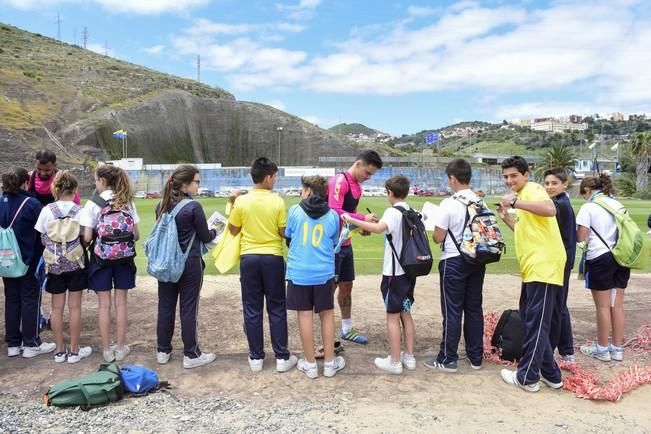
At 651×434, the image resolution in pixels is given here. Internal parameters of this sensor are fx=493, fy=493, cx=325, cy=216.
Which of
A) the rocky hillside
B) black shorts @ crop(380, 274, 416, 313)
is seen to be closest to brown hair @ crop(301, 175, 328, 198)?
black shorts @ crop(380, 274, 416, 313)

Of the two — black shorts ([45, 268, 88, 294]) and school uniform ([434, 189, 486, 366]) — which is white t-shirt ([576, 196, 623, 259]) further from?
black shorts ([45, 268, 88, 294])

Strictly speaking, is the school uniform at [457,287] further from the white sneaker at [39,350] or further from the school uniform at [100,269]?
the white sneaker at [39,350]

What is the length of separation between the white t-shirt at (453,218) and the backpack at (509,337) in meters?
1.12

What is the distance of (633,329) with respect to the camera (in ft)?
19.9


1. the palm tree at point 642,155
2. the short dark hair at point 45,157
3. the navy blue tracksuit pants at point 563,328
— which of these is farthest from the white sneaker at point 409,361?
the palm tree at point 642,155

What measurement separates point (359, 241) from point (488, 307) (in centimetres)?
719

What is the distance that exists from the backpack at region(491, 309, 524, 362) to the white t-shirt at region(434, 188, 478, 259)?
1.12 metres

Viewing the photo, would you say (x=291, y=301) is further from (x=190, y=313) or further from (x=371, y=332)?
(x=371, y=332)

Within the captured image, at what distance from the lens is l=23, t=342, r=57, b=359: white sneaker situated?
5.00m

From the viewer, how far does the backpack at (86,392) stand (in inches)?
151

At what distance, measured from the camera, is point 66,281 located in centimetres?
489

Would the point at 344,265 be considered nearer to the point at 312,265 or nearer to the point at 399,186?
the point at 312,265

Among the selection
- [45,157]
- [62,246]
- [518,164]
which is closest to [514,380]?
[518,164]

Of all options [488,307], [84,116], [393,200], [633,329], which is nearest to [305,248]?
[393,200]
